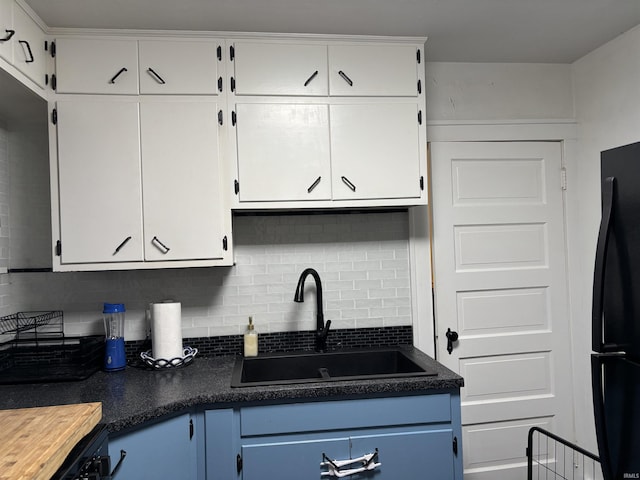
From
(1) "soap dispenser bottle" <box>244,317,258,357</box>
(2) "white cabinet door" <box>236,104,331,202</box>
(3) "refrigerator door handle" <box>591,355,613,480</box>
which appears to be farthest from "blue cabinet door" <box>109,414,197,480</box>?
(3) "refrigerator door handle" <box>591,355,613,480</box>

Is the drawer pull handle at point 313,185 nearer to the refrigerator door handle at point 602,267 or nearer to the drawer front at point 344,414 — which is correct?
the drawer front at point 344,414

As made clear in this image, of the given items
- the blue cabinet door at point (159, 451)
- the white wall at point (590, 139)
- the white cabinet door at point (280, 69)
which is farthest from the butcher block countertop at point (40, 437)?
the white wall at point (590, 139)

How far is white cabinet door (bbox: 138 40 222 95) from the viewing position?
2.03 metres

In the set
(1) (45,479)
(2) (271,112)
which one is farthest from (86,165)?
(1) (45,479)

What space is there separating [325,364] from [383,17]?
1670 millimetres

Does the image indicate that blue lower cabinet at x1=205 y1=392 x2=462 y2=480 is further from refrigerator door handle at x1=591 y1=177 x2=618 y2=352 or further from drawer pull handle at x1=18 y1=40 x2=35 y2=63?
drawer pull handle at x1=18 y1=40 x2=35 y2=63

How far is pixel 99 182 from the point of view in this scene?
2000 millimetres

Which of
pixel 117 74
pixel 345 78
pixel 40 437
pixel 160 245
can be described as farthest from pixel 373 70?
pixel 40 437

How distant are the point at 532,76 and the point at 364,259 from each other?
145 cm

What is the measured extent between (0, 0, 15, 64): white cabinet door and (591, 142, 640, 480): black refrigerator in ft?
6.41

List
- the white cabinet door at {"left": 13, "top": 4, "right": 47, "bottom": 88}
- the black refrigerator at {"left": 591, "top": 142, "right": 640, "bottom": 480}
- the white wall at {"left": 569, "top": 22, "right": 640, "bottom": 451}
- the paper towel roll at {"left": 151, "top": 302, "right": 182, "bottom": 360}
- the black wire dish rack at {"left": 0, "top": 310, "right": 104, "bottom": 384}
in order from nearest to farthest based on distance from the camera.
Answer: the black refrigerator at {"left": 591, "top": 142, "right": 640, "bottom": 480} < the white cabinet door at {"left": 13, "top": 4, "right": 47, "bottom": 88} < the black wire dish rack at {"left": 0, "top": 310, "right": 104, "bottom": 384} < the paper towel roll at {"left": 151, "top": 302, "right": 182, "bottom": 360} < the white wall at {"left": 569, "top": 22, "right": 640, "bottom": 451}

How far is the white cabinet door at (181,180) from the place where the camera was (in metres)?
2.02

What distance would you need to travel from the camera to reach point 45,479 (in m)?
0.94

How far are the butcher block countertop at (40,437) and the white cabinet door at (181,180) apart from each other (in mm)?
873
